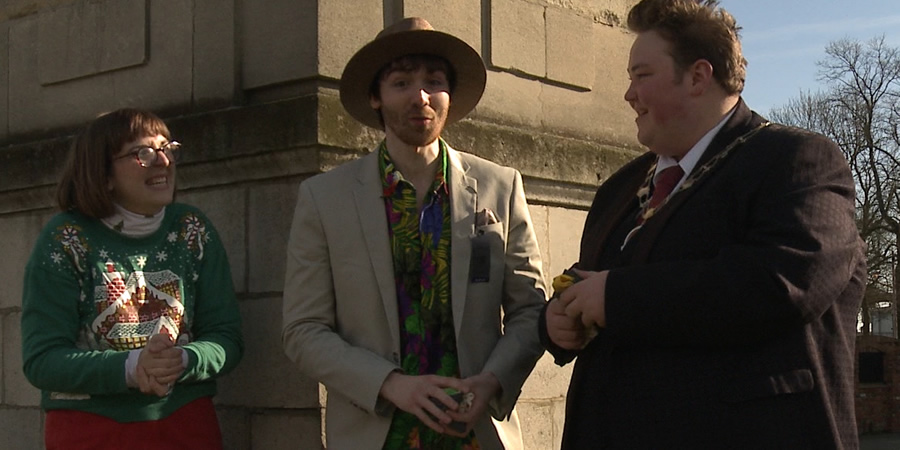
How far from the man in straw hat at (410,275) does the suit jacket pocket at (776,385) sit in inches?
33.2

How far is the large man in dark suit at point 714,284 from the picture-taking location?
94.0 inches

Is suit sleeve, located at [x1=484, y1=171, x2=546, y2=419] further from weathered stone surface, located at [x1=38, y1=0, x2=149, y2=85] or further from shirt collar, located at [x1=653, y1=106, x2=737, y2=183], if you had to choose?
weathered stone surface, located at [x1=38, y1=0, x2=149, y2=85]

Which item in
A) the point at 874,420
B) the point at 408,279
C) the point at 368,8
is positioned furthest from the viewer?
the point at 874,420

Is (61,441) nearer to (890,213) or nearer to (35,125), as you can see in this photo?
(35,125)

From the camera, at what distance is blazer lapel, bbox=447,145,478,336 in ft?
10.5

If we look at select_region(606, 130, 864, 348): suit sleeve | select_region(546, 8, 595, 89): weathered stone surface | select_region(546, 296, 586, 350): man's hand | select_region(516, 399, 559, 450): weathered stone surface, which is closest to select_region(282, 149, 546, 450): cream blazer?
select_region(546, 296, 586, 350): man's hand

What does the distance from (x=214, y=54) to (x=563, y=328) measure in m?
2.03

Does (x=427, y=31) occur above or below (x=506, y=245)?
above

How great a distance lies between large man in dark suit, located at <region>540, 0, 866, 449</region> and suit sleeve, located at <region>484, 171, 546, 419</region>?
1.09 feet

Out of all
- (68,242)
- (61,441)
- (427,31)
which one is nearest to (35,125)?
(68,242)

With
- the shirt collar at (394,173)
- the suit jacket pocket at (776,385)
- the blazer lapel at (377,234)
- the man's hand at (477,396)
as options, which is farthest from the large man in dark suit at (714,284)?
the shirt collar at (394,173)

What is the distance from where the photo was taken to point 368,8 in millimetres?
4000

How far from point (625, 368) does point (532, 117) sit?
2232 mm

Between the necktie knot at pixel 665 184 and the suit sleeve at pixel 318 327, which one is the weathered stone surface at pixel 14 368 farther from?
the necktie knot at pixel 665 184
